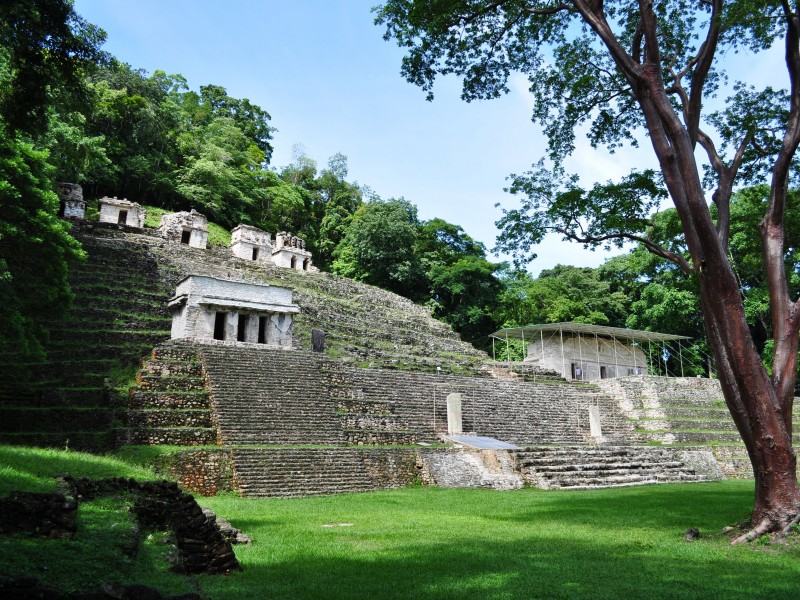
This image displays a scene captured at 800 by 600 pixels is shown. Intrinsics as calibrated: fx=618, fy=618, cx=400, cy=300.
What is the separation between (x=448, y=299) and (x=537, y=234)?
111ft

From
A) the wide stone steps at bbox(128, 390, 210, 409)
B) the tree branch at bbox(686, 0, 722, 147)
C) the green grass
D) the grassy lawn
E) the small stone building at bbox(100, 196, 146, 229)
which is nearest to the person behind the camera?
the grassy lawn

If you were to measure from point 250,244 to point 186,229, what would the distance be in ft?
13.4

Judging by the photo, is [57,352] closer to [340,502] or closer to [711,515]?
[340,502]

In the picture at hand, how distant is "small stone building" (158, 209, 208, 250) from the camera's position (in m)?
34.1

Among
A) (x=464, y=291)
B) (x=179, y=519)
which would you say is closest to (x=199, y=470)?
(x=179, y=519)

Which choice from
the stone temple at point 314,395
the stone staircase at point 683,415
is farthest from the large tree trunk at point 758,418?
the stone staircase at point 683,415

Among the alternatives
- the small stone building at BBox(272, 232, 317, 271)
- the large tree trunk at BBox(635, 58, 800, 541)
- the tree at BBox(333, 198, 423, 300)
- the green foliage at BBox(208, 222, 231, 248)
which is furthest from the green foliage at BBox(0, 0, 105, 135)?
the tree at BBox(333, 198, 423, 300)

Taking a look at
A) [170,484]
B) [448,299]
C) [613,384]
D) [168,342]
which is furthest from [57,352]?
[448,299]

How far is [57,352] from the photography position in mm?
19156

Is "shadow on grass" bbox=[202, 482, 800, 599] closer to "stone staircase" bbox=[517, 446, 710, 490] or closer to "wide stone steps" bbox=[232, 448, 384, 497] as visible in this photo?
"wide stone steps" bbox=[232, 448, 384, 497]

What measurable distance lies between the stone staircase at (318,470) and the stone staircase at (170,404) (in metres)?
1.89

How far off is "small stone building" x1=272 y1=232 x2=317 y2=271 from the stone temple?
4.38 meters

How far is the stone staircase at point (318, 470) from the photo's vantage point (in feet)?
46.1

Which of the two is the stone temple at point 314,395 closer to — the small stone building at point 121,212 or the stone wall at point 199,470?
the stone wall at point 199,470
